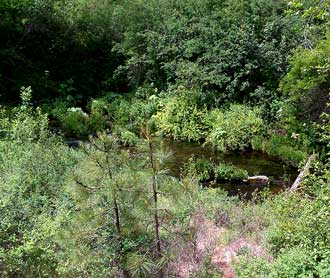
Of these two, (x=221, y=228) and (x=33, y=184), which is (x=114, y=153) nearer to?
(x=33, y=184)

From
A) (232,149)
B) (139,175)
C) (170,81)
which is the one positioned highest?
(139,175)

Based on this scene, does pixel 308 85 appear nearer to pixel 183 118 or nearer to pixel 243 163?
pixel 243 163

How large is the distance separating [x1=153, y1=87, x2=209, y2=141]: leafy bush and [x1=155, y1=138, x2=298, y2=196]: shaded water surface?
43 cm

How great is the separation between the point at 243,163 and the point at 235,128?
5.35 ft

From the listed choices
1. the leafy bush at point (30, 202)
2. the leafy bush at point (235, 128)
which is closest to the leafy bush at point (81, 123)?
the leafy bush at point (235, 128)

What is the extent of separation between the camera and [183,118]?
14.0 metres

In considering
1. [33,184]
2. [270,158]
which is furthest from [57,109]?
[33,184]

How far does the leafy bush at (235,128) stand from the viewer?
12633mm

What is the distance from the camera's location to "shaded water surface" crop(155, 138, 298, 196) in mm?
10029

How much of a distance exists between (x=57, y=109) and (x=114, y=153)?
34.8 feet

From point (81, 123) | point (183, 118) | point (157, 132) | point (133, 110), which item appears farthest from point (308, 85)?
point (81, 123)

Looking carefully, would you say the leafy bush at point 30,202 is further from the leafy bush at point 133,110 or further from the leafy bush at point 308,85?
the leafy bush at point 133,110

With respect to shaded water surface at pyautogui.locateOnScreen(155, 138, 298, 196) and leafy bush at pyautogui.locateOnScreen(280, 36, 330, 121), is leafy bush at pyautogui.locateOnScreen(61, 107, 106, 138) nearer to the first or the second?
shaded water surface at pyautogui.locateOnScreen(155, 138, 298, 196)

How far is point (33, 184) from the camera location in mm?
5863
